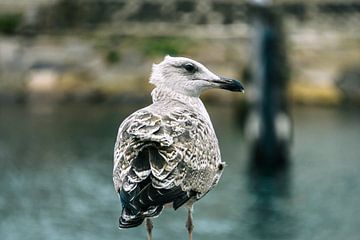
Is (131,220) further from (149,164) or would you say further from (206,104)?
(206,104)

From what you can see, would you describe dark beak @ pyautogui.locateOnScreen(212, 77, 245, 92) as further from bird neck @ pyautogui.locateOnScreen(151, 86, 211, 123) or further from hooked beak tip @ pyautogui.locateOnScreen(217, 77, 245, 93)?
bird neck @ pyautogui.locateOnScreen(151, 86, 211, 123)

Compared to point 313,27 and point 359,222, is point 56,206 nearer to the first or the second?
point 359,222

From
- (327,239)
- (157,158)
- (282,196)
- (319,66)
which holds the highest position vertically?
(319,66)

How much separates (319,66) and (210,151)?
35.3 meters

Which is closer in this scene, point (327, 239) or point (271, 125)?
point (327, 239)

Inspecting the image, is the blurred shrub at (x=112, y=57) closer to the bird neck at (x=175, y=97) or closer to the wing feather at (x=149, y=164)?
the bird neck at (x=175, y=97)

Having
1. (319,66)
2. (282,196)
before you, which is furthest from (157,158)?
(319,66)

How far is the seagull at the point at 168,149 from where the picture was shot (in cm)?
683

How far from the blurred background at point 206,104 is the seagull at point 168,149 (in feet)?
45.8

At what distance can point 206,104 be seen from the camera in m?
41.8

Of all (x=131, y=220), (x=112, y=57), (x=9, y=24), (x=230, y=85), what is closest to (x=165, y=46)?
(x=112, y=57)

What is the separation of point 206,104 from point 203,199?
15326mm

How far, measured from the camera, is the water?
75.8ft

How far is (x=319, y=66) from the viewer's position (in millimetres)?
42438
